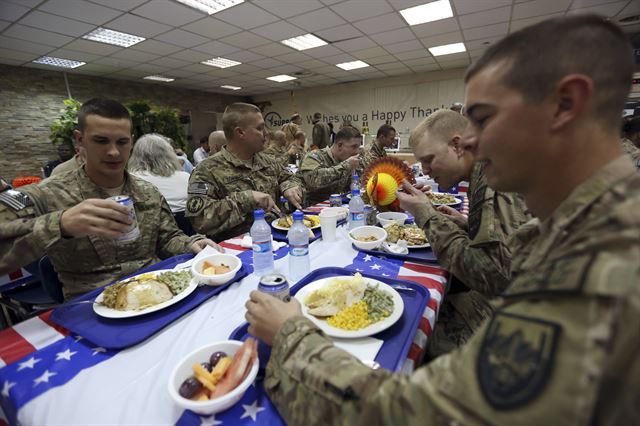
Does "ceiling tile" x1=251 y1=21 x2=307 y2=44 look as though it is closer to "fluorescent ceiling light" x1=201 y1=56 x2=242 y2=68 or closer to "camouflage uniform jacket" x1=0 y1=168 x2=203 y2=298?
"fluorescent ceiling light" x1=201 y1=56 x2=242 y2=68

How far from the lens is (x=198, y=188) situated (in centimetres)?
222

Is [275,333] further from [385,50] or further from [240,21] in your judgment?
[385,50]

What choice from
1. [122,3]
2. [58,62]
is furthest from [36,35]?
[122,3]

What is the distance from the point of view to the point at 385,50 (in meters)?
6.82

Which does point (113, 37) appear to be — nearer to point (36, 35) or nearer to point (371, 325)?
point (36, 35)

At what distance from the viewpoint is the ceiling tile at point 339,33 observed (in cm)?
538

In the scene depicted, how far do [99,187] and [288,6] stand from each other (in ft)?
14.1

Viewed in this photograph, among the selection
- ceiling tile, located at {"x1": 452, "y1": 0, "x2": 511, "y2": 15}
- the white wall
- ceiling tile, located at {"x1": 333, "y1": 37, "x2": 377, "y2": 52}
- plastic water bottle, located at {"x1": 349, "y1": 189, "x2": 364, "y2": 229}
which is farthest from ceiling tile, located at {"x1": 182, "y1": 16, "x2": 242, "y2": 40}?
the white wall

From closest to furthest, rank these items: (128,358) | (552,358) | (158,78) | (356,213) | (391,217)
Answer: (552,358)
(128,358)
(356,213)
(391,217)
(158,78)

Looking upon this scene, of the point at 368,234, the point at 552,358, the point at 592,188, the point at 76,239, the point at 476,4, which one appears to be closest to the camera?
the point at 552,358

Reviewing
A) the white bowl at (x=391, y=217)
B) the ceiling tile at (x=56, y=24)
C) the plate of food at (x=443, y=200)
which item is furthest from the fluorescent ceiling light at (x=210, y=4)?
the white bowl at (x=391, y=217)

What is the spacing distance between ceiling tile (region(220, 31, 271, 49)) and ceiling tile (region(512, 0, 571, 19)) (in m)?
4.70

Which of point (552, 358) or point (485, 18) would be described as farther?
point (485, 18)

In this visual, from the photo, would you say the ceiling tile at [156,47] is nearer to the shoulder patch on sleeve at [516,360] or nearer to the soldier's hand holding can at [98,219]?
the soldier's hand holding can at [98,219]
